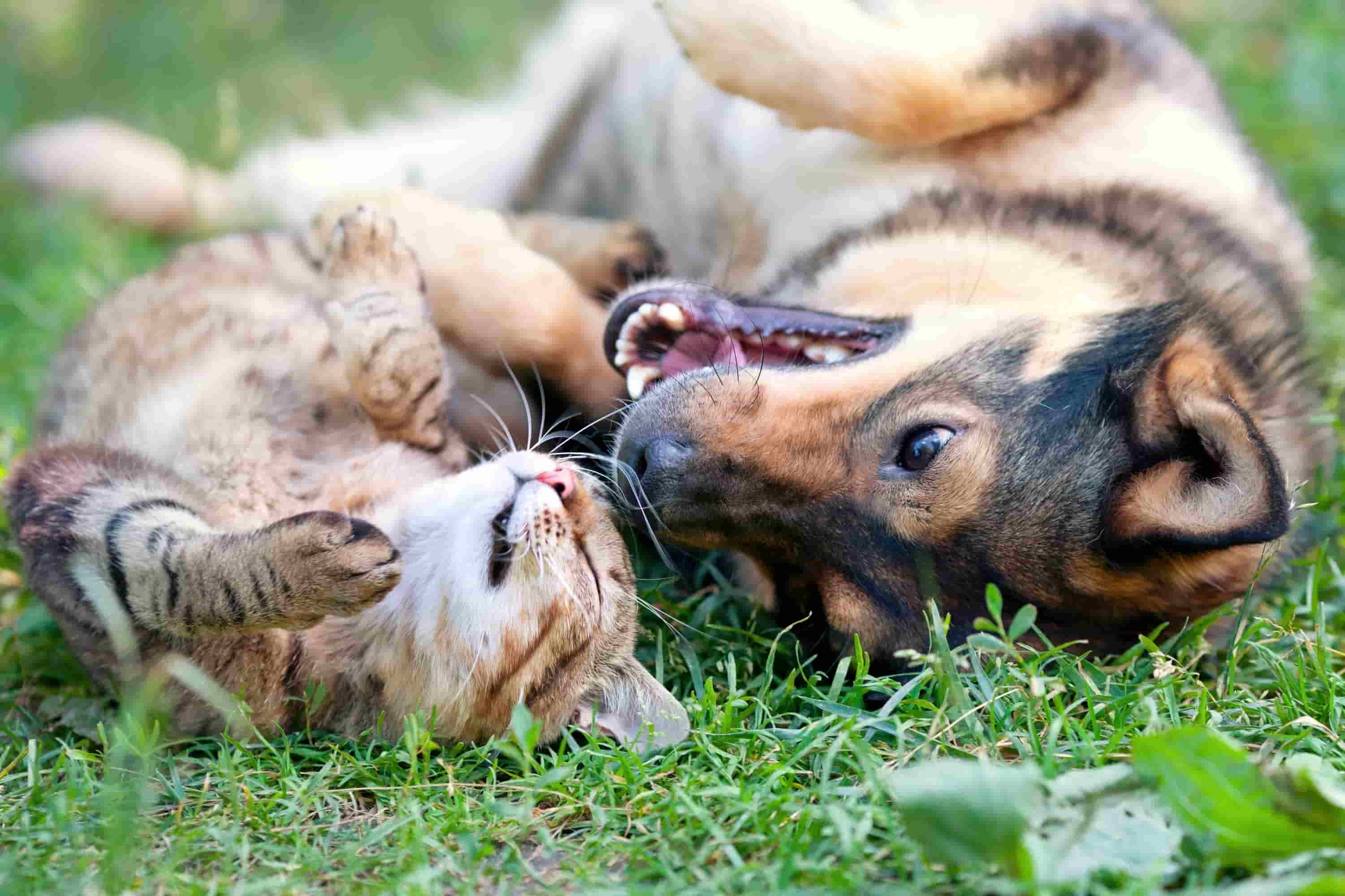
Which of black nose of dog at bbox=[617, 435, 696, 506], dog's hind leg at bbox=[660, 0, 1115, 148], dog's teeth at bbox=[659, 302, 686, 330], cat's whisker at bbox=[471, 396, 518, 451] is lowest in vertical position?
cat's whisker at bbox=[471, 396, 518, 451]

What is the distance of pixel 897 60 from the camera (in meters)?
3.81

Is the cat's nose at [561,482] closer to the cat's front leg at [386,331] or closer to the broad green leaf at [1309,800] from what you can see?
the cat's front leg at [386,331]

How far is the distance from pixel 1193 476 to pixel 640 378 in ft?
4.74

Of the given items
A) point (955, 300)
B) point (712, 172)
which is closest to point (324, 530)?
point (955, 300)

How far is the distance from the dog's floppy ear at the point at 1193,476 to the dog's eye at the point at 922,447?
1.37 ft

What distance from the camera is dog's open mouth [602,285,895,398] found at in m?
3.35

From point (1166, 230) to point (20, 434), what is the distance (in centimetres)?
383

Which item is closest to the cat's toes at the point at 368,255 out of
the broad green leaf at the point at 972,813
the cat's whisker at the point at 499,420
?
the cat's whisker at the point at 499,420

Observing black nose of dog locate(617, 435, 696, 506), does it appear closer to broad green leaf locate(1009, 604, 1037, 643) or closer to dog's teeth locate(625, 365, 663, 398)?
dog's teeth locate(625, 365, 663, 398)

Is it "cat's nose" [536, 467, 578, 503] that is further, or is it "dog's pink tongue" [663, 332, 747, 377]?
"dog's pink tongue" [663, 332, 747, 377]

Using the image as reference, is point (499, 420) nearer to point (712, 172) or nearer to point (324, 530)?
point (324, 530)

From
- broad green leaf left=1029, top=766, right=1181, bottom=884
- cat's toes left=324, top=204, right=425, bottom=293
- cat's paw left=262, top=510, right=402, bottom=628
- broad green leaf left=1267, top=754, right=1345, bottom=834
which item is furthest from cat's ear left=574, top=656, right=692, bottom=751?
cat's toes left=324, top=204, right=425, bottom=293

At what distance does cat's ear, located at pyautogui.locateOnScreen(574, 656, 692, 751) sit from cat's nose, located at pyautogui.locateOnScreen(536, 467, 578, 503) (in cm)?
46

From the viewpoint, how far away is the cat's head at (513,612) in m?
3.06
